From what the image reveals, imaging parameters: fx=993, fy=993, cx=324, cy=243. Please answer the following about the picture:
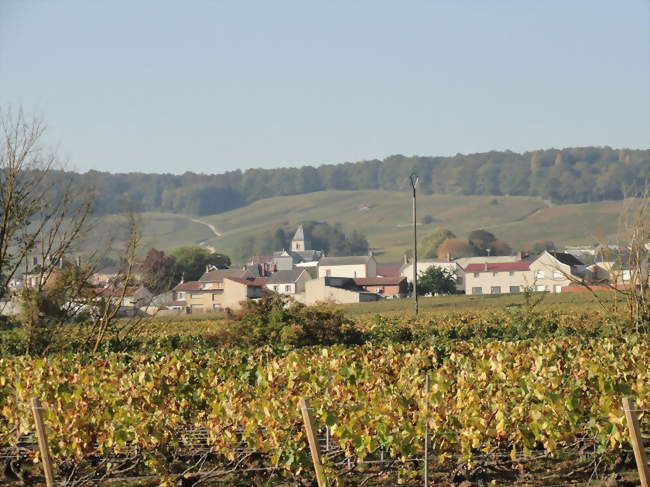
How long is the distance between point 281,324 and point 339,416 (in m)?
19.7

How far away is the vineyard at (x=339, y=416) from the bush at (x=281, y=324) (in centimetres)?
1581

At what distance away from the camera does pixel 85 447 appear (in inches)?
418

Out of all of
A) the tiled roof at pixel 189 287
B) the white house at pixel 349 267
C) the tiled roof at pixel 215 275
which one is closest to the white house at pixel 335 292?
the tiled roof at pixel 189 287

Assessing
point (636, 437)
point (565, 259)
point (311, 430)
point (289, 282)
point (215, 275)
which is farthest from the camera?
point (215, 275)

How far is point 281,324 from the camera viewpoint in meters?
29.6

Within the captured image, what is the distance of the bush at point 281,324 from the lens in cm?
2969

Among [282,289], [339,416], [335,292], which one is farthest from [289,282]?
[339,416]

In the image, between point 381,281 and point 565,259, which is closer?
point 565,259

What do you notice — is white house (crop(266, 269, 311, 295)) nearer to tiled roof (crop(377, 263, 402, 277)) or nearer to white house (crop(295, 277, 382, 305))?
white house (crop(295, 277, 382, 305))

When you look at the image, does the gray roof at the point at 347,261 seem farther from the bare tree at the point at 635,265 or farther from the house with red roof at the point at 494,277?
the bare tree at the point at 635,265

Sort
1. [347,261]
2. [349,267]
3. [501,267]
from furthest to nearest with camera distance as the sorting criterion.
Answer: [347,261]
[349,267]
[501,267]

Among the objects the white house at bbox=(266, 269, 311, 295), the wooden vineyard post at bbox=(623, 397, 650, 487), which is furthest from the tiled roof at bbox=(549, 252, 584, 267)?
the wooden vineyard post at bbox=(623, 397, 650, 487)

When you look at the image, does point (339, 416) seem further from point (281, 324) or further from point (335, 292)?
point (335, 292)

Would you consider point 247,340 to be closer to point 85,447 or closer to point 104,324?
point 104,324
